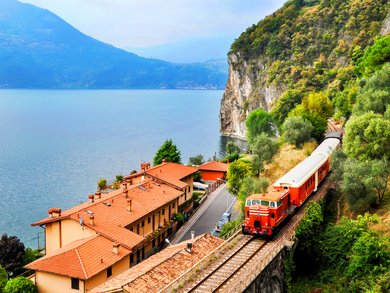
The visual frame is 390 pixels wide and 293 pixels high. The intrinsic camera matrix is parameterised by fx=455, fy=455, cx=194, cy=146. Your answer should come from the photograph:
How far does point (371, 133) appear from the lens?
3341 centimetres

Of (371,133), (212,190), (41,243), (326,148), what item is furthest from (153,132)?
(371,133)

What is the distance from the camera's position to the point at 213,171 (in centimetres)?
7612

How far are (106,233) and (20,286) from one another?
22.9 feet

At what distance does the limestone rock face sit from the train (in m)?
83.3

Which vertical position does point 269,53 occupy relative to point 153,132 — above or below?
above

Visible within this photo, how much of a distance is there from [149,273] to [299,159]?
1259 inches

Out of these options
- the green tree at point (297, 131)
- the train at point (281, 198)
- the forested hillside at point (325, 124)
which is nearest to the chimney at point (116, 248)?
the train at point (281, 198)

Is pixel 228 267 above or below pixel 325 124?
below

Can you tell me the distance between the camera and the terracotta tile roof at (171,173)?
2042 inches

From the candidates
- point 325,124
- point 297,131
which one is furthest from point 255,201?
point 325,124

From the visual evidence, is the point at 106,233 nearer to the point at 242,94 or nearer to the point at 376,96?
the point at 376,96

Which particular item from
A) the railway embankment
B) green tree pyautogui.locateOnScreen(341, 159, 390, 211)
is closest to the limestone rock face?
green tree pyautogui.locateOnScreen(341, 159, 390, 211)

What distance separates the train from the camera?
28422mm

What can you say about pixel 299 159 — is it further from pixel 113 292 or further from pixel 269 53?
pixel 269 53
